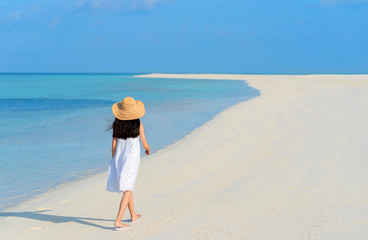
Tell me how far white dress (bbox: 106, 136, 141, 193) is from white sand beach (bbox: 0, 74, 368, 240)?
1.80ft

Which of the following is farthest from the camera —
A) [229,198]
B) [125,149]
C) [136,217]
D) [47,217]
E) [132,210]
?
[229,198]

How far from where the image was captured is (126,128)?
4.46 meters

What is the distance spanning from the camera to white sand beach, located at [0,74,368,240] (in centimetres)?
440

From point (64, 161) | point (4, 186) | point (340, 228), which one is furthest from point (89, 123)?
point (340, 228)

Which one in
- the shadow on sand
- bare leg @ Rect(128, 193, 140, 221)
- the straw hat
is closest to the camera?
the straw hat

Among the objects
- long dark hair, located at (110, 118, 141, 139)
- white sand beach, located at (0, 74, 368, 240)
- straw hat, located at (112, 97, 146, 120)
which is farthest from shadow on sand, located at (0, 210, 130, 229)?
straw hat, located at (112, 97, 146, 120)

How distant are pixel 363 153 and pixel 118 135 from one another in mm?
5703

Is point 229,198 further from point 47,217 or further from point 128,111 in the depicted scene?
point 47,217

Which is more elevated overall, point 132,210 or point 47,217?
point 132,210

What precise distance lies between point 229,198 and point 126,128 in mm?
1985

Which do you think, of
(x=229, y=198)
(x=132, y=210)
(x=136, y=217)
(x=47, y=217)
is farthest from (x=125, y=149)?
(x=229, y=198)

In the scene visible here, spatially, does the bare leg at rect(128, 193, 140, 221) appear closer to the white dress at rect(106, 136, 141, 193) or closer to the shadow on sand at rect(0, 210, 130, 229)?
the white dress at rect(106, 136, 141, 193)

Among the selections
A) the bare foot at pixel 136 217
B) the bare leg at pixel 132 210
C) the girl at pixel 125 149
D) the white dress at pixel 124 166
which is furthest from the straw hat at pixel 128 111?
the bare foot at pixel 136 217

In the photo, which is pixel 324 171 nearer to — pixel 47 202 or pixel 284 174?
pixel 284 174
